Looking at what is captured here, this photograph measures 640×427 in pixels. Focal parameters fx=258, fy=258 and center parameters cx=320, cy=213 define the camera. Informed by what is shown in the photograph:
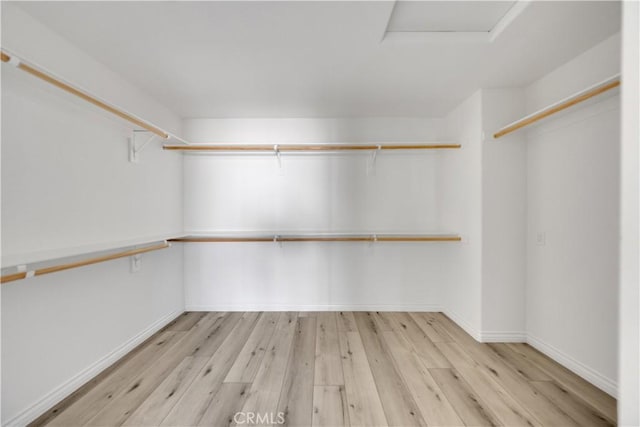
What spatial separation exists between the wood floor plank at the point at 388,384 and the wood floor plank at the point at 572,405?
0.89m

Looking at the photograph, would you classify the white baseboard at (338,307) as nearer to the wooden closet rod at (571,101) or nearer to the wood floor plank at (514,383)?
the wood floor plank at (514,383)

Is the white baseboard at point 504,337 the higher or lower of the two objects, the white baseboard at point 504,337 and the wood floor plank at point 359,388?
the higher

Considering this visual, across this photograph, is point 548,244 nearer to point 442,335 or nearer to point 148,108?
point 442,335

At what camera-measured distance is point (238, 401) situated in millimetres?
1606

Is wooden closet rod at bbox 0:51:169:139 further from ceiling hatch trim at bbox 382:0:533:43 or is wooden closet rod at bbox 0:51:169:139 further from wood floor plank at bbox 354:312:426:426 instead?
wood floor plank at bbox 354:312:426:426

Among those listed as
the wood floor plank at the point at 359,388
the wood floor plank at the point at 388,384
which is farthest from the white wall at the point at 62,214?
the wood floor plank at the point at 388,384

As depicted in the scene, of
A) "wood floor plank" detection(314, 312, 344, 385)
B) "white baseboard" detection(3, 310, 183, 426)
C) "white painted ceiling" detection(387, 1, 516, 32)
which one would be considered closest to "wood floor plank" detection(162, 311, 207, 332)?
"white baseboard" detection(3, 310, 183, 426)

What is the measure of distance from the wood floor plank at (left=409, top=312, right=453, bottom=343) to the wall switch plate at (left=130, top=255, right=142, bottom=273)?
107 inches

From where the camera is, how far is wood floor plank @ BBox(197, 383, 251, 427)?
1.46 meters

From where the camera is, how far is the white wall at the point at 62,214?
4.50 feet

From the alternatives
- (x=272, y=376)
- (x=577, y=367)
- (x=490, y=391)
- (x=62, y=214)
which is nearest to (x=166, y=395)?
(x=272, y=376)

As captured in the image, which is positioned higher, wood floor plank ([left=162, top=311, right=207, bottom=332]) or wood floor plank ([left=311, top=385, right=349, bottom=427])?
wood floor plank ([left=162, top=311, right=207, bottom=332])

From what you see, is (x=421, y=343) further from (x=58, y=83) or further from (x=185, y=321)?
(x=58, y=83)

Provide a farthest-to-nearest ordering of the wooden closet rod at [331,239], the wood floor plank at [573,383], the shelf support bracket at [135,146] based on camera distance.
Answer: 1. the wooden closet rod at [331,239]
2. the shelf support bracket at [135,146]
3. the wood floor plank at [573,383]
